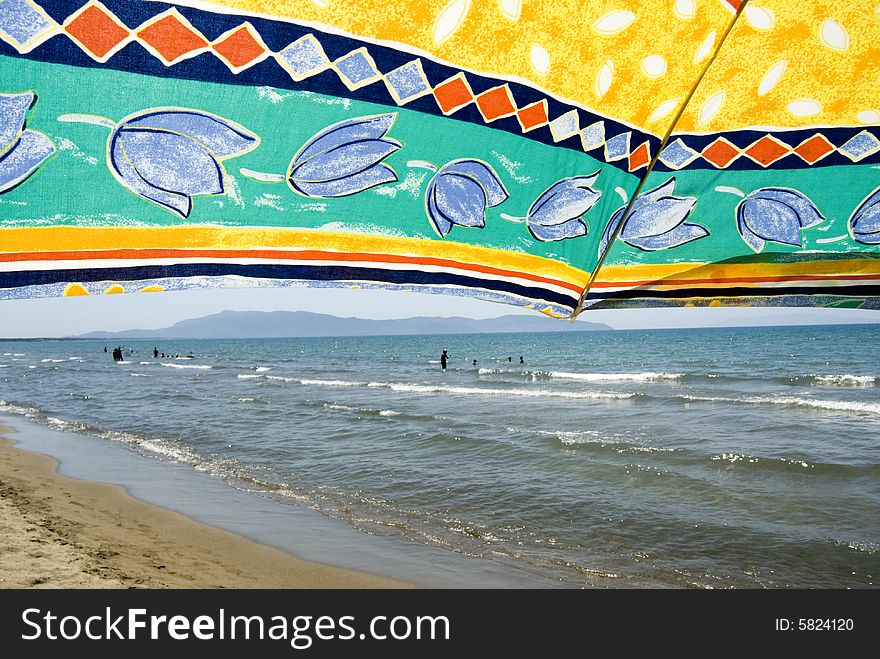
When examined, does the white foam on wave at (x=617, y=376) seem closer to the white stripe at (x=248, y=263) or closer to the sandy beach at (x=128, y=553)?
the sandy beach at (x=128, y=553)

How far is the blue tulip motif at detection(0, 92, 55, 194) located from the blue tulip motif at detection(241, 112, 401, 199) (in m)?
0.30

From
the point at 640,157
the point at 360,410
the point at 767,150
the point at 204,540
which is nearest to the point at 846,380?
the point at 360,410

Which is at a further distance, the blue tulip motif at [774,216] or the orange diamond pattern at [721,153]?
the blue tulip motif at [774,216]

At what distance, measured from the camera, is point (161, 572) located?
6.86 metres

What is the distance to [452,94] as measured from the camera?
1.13m

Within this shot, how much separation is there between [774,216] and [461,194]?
0.81 m

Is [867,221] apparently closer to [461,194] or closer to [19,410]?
[461,194]

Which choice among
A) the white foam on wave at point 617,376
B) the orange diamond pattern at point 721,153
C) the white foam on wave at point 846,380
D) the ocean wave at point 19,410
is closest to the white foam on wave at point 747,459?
the orange diamond pattern at point 721,153

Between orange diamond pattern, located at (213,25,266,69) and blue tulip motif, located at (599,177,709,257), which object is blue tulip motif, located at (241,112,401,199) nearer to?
orange diamond pattern, located at (213,25,266,69)

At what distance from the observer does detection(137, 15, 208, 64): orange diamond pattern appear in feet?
3.01

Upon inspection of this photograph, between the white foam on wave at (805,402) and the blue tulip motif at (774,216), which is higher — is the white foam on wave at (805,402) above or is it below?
below

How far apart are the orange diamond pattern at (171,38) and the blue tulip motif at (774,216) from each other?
1237 millimetres

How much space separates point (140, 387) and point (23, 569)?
26129mm

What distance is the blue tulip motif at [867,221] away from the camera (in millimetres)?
1534
